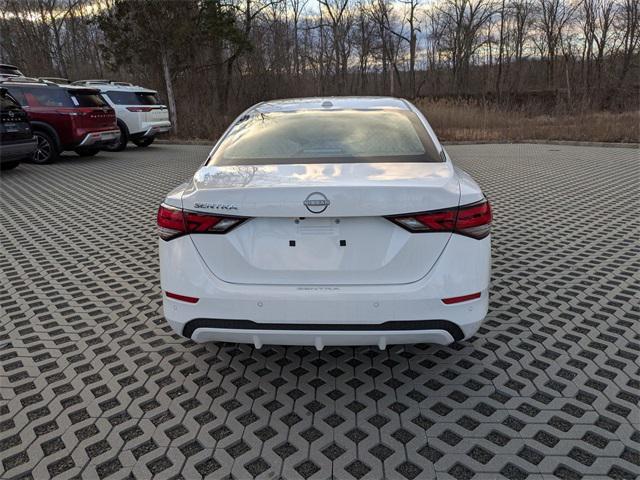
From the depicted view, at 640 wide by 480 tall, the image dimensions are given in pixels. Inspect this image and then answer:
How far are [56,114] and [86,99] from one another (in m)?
0.82

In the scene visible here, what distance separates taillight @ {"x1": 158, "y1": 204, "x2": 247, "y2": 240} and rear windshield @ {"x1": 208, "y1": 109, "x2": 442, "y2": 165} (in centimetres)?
54

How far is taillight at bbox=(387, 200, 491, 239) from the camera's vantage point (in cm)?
226

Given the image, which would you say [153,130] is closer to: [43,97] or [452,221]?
[43,97]

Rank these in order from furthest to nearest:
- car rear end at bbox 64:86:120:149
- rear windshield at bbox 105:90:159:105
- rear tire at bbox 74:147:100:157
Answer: rear windshield at bbox 105:90:159:105 → rear tire at bbox 74:147:100:157 → car rear end at bbox 64:86:120:149

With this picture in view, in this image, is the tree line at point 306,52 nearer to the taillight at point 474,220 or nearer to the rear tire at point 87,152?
the rear tire at point 87,152

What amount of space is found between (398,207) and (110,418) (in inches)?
72.3

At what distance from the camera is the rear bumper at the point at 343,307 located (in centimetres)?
230

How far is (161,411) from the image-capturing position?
2.59 meters

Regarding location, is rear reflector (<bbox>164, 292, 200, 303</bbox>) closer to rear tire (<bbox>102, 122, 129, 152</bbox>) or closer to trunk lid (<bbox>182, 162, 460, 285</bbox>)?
trunk lid (<bbox>182, 162, 460, 285</bbox>)

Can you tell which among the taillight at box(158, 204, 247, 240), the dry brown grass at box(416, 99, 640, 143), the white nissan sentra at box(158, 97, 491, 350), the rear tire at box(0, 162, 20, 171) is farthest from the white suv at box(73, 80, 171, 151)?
the white nissan sentra at box(158, 97, 491, 350)

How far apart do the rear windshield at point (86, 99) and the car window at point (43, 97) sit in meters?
0.13

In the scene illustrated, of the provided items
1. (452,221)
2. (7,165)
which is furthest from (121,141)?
(452,221)

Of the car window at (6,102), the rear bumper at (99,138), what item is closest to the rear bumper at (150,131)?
the rear bumper at (99,138)

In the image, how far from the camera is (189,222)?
2.40 metres
